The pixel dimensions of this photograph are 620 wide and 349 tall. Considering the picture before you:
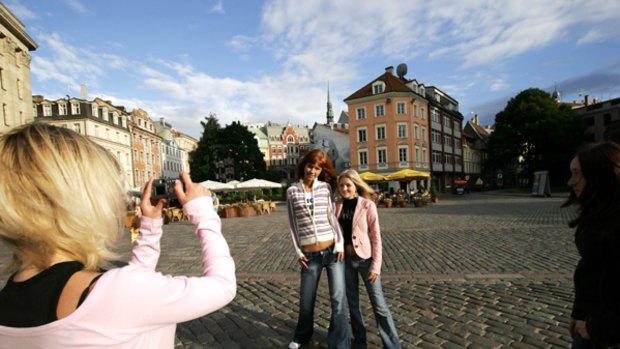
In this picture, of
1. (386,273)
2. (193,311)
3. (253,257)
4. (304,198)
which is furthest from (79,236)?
(253,257)

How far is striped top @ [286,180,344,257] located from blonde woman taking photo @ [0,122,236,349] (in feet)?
6.75

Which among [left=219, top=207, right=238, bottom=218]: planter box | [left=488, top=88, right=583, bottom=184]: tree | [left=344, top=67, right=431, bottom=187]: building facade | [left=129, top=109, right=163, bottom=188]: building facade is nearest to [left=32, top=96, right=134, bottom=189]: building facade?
[left=129, top=109, right=163, bottom=188]: building facade

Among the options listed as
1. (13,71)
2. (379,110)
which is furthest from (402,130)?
(13,71)

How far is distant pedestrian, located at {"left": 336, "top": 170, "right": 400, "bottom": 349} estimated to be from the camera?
302 centimetres

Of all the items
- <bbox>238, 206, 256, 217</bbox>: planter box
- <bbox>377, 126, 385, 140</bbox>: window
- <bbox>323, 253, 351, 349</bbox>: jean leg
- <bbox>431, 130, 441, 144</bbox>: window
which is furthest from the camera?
<bbox>431, 130, 441, 144</bbox>: window

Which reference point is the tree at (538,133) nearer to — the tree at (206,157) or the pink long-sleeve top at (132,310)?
the tree at (206,157)

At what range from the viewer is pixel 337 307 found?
2.99 metres

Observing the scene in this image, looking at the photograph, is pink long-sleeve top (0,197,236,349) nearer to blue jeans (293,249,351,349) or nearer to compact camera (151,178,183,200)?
compact camera (151,178,183,200)

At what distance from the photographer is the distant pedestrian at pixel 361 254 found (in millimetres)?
3020

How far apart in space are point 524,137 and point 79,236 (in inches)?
1950

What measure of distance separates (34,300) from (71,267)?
107 mm

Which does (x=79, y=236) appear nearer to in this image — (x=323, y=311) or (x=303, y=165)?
(x=303, y=165)

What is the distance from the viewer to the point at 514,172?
209ft

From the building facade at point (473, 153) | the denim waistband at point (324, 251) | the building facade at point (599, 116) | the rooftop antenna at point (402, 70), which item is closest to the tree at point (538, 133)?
the building facade at point (599, 116)
